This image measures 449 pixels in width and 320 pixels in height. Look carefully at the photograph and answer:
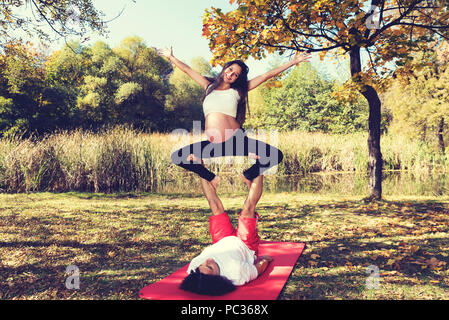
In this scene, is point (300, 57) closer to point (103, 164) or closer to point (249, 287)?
point (249, 287)

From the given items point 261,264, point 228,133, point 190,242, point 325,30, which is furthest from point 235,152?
point 325,30

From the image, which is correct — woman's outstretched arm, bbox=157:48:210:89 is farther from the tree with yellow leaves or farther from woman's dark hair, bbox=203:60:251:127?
the tree with yellow leaves

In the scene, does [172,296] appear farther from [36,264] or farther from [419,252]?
[419,252]

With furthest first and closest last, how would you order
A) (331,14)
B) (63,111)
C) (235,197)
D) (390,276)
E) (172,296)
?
1. (63,111)
2. (235,197)
3. (331,14)
4. (390,276)
5. (172,296)

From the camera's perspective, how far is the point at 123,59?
2688cm

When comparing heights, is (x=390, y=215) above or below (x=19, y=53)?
below

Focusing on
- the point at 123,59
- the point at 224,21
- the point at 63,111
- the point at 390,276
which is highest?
the point at 123,59

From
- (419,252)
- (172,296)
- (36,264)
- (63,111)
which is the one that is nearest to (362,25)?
(419,252)

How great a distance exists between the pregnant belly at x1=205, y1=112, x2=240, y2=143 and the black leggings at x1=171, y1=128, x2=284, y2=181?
42 millimetres

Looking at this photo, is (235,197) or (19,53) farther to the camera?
(235,197)

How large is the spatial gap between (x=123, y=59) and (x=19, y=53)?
68.9 ft

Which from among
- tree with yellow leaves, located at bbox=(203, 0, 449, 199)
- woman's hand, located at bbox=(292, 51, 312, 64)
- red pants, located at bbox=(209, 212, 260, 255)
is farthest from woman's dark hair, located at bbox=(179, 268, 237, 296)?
tree with yellow leaves, located at bbox=(203, 0, 449, 199)

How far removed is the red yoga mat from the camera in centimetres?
252

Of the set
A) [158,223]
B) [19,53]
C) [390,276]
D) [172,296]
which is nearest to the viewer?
[172,296]
